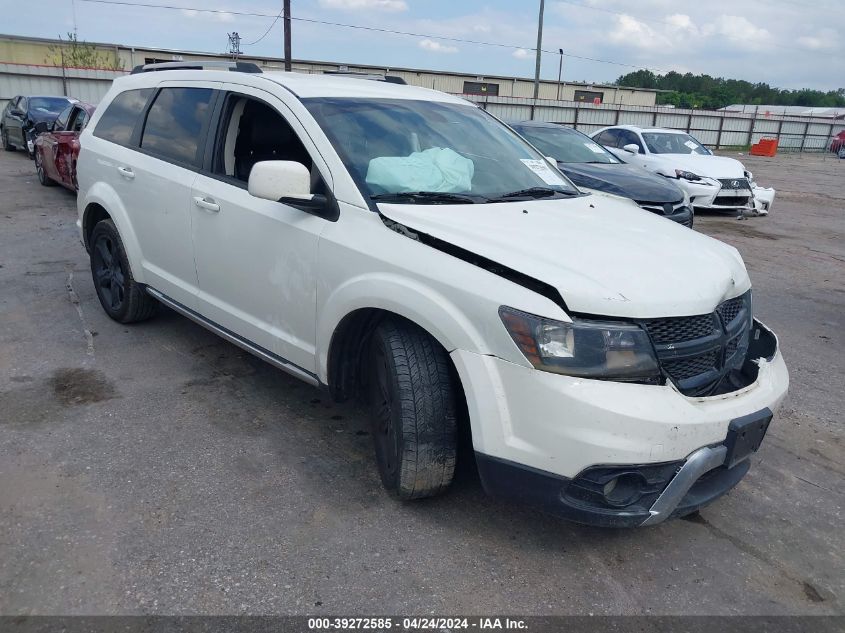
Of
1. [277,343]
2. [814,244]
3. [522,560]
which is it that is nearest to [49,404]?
[277,343]

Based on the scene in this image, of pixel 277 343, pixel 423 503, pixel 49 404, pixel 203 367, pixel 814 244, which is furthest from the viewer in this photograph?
pixel 814 244

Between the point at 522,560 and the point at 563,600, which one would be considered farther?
the point at 522,560

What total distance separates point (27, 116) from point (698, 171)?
48.1 feet

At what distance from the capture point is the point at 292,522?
2902 millimetres

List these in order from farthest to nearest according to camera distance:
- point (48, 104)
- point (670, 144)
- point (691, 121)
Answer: point (691, 121) < point (48, 104) < point (670, 144)

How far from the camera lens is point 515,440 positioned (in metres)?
2.47

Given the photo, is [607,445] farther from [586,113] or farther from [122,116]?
[586,113]

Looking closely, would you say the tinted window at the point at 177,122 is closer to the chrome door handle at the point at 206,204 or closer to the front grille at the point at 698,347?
the chrome door handle at the point at 206,204

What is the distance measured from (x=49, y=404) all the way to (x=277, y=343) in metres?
1.50

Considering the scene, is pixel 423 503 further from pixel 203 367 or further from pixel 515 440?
pixel 203 367

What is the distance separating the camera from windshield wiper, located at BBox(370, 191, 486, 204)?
10.1ft

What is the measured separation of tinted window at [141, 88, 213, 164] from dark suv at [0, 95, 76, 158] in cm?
1232

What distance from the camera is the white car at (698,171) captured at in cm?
1185

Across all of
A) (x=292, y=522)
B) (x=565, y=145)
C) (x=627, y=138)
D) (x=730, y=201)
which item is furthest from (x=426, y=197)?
(x=627, y=138)
